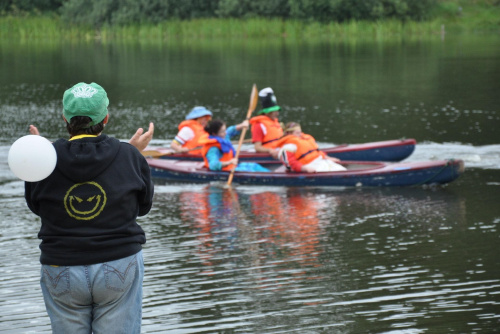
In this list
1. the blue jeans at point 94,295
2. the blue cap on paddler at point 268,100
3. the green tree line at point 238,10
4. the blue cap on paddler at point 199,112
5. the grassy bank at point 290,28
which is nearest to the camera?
the blue jeans at point 94,295

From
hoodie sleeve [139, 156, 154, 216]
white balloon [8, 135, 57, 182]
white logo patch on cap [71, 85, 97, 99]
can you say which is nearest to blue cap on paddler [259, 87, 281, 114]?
hoodie sleeve [139, 156, 154, 216]

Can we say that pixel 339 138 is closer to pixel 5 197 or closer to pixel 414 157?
pixel 414 157

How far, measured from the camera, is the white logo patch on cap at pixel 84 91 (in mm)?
3812

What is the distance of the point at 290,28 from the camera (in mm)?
49938

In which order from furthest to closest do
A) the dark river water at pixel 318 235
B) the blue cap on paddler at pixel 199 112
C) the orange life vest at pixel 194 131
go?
the orange life vest at pixel 194 131
the blue cap on paddler at pixel 199 112
the dark river water at pixel 318 235

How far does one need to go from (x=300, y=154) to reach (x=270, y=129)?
1.48 metres

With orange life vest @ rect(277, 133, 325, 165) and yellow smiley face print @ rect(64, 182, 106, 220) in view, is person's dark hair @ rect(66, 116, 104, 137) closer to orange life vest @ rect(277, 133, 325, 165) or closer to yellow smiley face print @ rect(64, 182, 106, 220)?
yellow smiley face print @ rect(64, 182, 106, 220)

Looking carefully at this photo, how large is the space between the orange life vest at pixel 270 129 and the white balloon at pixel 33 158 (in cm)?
1071

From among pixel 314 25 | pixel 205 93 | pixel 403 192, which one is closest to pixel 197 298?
pixel 403 192

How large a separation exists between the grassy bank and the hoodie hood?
45558 millimetres

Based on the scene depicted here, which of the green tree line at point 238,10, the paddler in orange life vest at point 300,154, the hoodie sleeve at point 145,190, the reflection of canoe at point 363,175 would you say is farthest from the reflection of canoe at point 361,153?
the green tree line at point 238,10

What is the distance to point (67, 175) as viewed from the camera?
375 cm

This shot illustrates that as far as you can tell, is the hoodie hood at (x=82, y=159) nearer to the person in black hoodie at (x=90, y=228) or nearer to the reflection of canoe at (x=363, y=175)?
the person in black hoodie at (x=90, y=228)

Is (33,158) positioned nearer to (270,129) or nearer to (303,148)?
(303,148)
